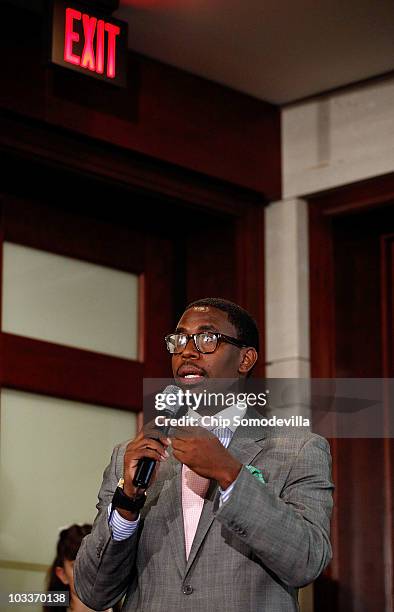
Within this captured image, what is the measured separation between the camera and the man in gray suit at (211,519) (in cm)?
241

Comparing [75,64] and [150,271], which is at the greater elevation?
[75,64]

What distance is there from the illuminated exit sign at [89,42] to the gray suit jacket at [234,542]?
5.40 ft

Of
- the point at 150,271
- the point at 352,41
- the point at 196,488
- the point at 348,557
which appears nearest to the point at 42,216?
the point at 150,271

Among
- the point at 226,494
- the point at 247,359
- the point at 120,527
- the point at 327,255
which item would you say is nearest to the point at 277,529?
the point at 226,494

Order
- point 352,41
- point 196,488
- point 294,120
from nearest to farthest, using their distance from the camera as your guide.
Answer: point 196,488 < point 352,41 < point 294,120

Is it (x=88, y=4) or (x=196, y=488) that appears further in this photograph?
(x=88, y=4)

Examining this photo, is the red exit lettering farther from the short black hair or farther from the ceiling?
the short black hair

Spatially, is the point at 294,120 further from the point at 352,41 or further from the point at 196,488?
the point at 196,488

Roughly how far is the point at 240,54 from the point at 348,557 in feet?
6.17

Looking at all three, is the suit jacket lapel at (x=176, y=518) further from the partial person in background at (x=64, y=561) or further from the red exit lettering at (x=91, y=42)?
the red exit lettering at (x=91, y=42)

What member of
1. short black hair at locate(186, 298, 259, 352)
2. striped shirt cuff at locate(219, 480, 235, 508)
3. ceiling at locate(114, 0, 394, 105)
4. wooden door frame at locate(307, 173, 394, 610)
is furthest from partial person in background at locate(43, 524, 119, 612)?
ceiling at locate(114, 0, 394, 105)

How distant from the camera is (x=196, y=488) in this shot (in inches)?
105

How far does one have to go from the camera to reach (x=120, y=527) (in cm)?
257

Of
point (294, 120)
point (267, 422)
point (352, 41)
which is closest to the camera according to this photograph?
point (267, 422)
